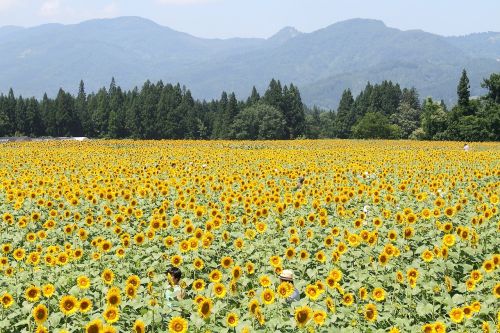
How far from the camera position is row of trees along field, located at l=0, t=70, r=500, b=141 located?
3748 inches

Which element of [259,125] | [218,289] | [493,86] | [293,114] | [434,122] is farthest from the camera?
[293,114]

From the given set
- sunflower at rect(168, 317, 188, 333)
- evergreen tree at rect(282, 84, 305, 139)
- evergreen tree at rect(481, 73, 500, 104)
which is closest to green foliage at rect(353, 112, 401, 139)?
evergreen tree at rect(282, 84, 305, 139)

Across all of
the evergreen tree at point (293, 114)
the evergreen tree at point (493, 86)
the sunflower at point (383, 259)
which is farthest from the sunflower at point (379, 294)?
the evergreen tree at point (293, 114)

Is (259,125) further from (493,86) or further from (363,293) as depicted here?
(363,293)

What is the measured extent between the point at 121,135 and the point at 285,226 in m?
101

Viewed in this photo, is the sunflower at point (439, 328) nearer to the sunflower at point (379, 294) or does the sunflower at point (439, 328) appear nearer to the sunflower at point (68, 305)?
the sunflower at point (379, 294)

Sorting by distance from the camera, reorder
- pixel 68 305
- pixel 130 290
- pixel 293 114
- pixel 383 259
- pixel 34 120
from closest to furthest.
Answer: pixel 68 305, pixel 130 290, pixel 383 259, pixel 34 120, pixel 293 114

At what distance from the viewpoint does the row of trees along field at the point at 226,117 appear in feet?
312

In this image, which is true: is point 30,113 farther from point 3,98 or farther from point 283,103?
point 283,103

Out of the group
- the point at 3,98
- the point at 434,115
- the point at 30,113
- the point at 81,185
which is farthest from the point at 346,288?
the point at 3,98

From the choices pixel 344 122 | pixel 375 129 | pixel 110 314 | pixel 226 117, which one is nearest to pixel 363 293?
pixel 110 314

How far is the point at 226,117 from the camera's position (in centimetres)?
10119

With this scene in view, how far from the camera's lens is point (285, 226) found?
11789 mm

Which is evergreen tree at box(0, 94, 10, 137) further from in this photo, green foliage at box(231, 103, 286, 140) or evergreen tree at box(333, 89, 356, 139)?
evergreen tree at box(333, 89, 356, 139)
